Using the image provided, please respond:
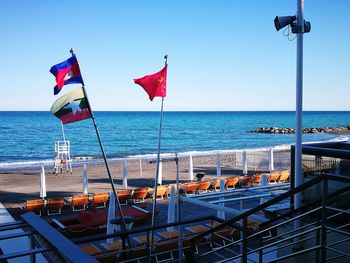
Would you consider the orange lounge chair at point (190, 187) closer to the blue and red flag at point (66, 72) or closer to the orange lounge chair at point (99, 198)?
the orange lounge chair at point (99, 198)

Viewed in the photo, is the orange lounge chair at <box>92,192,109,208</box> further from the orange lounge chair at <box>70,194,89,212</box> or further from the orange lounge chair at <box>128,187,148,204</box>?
the orange lounge chair at <box>128,187,148,204</box>

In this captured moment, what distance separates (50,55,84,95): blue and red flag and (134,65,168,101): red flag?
1.48 meters

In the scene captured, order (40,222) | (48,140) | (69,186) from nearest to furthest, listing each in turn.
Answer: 1. (40,222)
2. (69,186)
3. (48,140)

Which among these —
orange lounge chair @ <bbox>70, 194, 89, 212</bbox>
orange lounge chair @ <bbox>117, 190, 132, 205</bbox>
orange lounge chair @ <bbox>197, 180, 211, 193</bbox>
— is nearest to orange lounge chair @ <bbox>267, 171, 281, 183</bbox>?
orange lounge chair @ <bbox>197, 180, 211, 193</bbox>

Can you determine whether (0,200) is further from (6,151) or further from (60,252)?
(6,151)

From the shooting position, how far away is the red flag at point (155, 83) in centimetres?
809

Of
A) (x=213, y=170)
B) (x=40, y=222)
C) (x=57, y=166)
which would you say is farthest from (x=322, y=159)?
(x=57, y=166)

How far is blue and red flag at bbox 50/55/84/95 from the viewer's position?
270 inches

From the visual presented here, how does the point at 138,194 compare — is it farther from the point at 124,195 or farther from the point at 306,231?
the point at 306,231

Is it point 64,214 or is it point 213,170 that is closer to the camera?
point 64,214

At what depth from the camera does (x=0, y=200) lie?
46.3 ft

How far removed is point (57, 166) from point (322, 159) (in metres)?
17.8

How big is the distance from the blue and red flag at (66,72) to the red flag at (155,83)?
1476 millimetres

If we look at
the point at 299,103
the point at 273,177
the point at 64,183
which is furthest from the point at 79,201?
the point at 299,103
